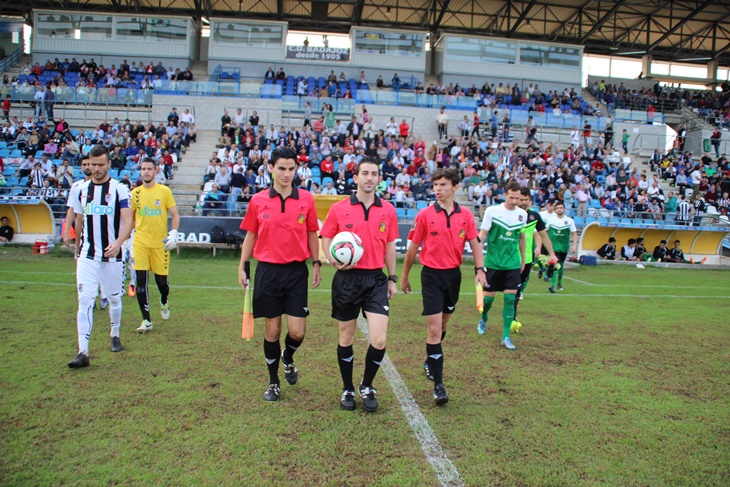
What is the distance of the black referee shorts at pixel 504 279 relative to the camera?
7383 millimetres

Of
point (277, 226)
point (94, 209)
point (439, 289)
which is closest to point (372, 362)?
point (439, 289)

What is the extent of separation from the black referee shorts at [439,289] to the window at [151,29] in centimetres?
3252

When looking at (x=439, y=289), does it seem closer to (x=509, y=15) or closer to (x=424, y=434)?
(x=424, y=434)

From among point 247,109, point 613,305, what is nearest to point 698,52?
point 247,109

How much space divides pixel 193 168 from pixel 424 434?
67.0 feet

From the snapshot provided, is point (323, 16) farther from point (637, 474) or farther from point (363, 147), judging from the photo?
point (637, 474)

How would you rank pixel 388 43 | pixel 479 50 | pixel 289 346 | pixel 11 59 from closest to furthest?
pixel 289 346, pixel 11 59, pixel 388 43, pixel 479 50

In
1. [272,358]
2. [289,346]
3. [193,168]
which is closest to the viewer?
[272,358]

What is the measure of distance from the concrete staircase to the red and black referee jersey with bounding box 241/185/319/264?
1406 centimetres

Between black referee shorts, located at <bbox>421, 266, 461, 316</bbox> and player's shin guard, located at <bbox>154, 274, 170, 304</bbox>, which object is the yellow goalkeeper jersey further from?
black referee shorts, located at <bbox>421, 266, 461, 316</bbox>

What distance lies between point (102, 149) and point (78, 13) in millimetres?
32475

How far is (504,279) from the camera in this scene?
293 inches

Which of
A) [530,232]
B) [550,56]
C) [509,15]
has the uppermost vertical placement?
[509,15]

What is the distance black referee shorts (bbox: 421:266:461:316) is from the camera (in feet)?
17.6
